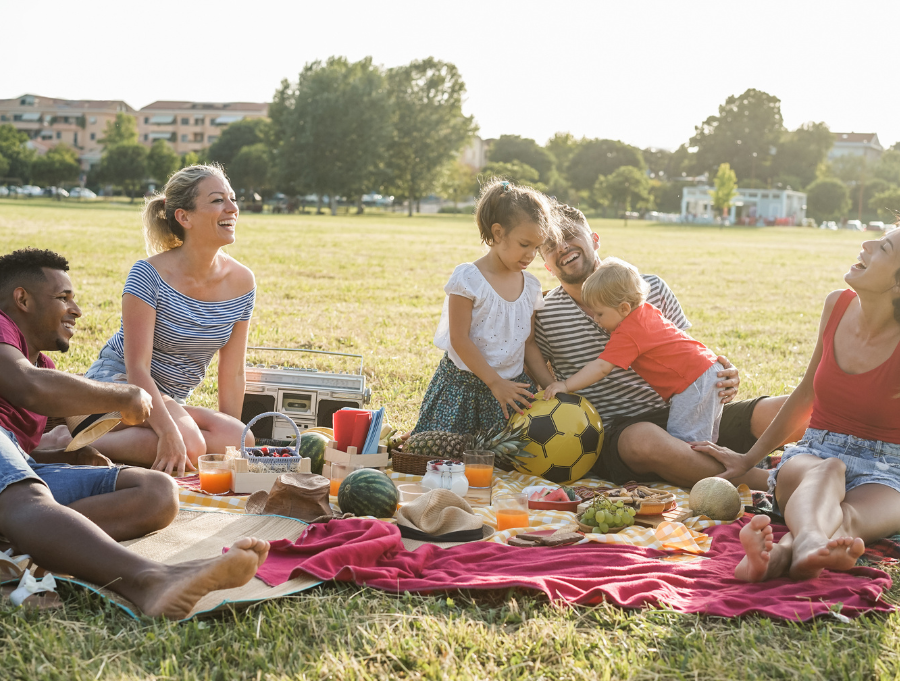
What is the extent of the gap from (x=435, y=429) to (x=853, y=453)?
2.47 meters

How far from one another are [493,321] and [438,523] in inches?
68.3

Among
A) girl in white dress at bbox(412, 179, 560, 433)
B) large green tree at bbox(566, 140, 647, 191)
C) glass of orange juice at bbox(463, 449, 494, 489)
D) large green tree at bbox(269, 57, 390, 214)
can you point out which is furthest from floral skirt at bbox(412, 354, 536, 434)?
large green tree at bbox(566, 140, 647, 191)

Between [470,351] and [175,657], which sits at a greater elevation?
[470,351]

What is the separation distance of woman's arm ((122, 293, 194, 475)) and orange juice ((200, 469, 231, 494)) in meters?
0.23

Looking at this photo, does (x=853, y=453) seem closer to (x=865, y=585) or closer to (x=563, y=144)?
(x=865, y=585)

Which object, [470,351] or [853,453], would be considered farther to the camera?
[470,351]

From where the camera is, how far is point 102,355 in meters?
5.13

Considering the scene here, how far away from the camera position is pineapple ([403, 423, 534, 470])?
196 inches

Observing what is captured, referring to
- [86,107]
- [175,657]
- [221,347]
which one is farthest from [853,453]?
[86,107]

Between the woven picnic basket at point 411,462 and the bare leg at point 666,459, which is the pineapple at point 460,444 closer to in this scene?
the woven picnic basket at point 411,462

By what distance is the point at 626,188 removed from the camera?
83000 mm

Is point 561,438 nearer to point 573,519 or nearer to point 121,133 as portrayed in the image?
point 573,519

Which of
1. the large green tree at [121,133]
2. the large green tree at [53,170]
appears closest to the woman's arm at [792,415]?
the large green tree at [53,170]

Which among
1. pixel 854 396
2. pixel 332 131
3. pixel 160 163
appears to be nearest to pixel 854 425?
pixel 854 396
